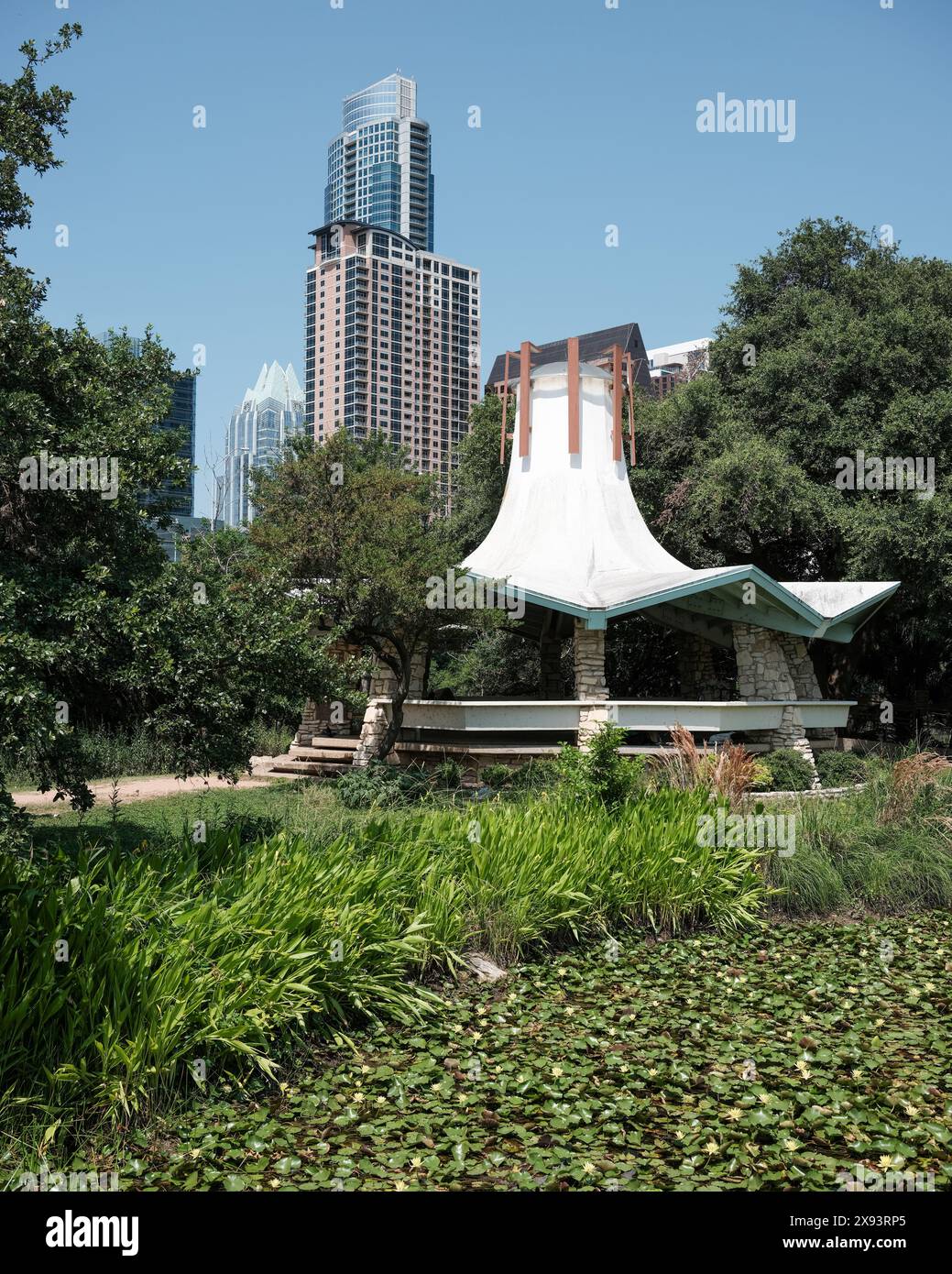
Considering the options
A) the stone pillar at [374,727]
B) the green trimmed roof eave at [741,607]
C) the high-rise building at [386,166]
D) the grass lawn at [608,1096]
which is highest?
the high-rise building at [386,166]

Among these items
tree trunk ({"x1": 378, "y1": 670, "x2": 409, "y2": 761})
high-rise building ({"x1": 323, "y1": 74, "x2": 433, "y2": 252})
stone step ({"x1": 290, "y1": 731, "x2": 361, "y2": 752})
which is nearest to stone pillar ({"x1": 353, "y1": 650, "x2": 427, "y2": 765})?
tree trunk ({"x1": 378, "y1": 670, "x2": 409, "y2": 761})

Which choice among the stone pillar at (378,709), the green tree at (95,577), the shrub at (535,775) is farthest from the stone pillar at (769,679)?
the green tree at (95,577)

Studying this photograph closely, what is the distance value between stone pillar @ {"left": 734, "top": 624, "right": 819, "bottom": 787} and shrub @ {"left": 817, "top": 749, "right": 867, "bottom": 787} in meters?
0.26

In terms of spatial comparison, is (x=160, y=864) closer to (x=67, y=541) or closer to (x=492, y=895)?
(x=492, y=895)

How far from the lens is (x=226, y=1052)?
5.19 metres

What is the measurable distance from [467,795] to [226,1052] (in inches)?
370

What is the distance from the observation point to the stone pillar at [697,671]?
23.3 metres

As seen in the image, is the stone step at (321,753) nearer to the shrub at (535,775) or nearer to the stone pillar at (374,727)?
the stone pillar at (374,727)

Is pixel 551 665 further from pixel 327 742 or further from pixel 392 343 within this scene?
pixel 392 343

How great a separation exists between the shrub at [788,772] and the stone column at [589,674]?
285 centimetres

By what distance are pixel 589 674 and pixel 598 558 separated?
313 centimetres

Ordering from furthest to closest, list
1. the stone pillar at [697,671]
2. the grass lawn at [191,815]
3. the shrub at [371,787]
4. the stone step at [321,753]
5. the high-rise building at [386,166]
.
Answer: the high-rise building at [386,166] → the stone pillar at [697,671] → the stone step at [321,753] → the shrub at [371,787] → the grass lawn at [191,815]

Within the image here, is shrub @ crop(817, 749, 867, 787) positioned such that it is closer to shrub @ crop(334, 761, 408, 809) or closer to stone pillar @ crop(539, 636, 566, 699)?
stone pillar @ crop(539, 636, 566, 699)
